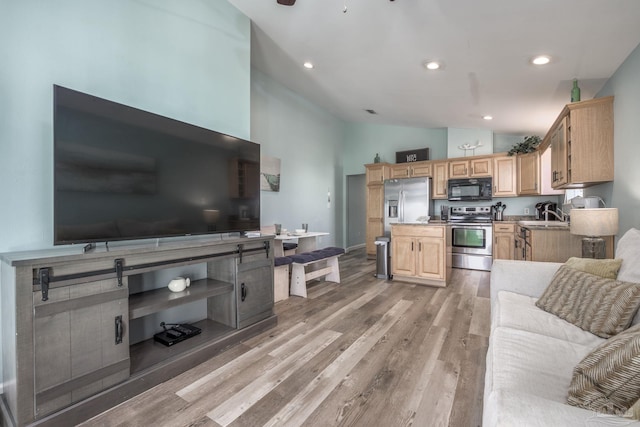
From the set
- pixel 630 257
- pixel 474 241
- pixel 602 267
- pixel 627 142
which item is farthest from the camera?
pixel 474 241

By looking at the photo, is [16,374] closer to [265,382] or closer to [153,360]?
[153,360]

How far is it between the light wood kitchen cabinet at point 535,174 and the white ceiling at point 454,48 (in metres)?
0.58

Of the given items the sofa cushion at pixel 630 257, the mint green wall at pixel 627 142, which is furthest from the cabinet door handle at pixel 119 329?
the mint green wall at pixel 627 142

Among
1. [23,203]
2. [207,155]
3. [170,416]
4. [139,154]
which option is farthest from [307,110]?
[170,416]

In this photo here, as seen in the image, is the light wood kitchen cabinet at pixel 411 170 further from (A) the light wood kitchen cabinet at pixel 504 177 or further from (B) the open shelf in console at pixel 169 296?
(B) the open shelf in console at pixel 169 296

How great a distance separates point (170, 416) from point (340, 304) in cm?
208

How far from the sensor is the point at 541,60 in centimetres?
271

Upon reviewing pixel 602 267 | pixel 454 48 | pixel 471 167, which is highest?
pixel 454 48

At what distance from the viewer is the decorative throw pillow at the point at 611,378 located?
0.83 metres

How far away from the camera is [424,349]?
2.24 meters

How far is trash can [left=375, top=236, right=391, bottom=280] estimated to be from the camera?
4.48m

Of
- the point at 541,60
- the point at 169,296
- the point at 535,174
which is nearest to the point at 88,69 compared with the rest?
the point at 169,296

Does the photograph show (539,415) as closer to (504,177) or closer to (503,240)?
(503,240)

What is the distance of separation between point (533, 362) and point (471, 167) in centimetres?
496
